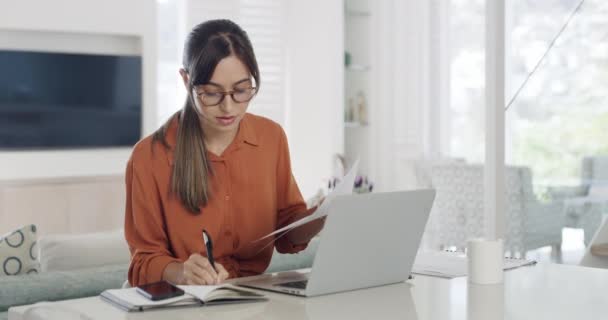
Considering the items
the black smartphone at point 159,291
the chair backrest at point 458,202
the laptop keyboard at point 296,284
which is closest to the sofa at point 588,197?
the chair backrest at point 458,202

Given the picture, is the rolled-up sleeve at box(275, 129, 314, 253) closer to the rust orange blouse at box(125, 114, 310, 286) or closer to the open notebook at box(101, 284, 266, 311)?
the rust orange blouse at box(125, 114, 310, 286)

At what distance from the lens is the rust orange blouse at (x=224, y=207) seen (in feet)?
6.48

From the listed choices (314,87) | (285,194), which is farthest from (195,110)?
(314,87)

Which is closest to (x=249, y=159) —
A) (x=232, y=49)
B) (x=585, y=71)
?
(x=232, y=49)

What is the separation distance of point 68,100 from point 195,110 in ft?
12.5

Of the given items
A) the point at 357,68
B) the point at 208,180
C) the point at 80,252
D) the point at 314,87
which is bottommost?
the point at 80,252

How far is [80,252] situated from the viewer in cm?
259

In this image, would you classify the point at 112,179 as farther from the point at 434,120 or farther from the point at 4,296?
the point at 4,296

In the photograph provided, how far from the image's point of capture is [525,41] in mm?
4562

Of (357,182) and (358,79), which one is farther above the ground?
(358,79)

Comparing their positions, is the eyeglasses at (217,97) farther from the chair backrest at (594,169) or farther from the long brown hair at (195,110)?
the chair backrest at (594,169)

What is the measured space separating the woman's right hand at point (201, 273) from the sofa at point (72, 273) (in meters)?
0.68

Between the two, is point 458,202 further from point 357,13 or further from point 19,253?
point 19,253

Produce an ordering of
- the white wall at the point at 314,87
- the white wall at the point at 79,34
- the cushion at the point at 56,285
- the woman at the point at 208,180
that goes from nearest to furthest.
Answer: the woman at the point at 208,180 → the cushion at the point at 56,285 → the white wall at the point at 79,34 → the white wall at the point at 314,87
